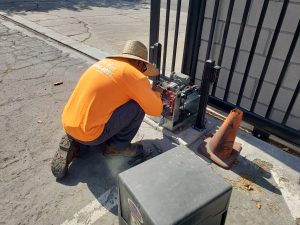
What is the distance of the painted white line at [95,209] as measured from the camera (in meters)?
2.36

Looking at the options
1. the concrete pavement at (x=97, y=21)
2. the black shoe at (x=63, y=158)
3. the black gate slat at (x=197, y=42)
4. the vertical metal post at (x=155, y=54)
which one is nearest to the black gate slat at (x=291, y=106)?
the black gate slat at (x=197, y=42)

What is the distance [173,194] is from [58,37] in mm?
6497

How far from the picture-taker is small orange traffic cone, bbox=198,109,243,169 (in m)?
2.91

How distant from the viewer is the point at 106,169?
289 centimetres

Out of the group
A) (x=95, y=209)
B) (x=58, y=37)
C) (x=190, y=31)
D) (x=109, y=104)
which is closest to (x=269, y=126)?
(x=190, y=31)

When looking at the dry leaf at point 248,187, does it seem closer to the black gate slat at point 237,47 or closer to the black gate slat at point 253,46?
the black gate slat at point 253,46

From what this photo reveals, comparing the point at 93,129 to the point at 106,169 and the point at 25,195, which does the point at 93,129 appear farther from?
the point at 25,195

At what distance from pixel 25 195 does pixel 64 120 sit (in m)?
0.81

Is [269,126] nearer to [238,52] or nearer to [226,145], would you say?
[226,145]

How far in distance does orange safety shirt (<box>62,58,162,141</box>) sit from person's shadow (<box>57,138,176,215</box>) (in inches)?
16.0

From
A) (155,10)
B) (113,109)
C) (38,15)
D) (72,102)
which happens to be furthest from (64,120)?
(38,15)

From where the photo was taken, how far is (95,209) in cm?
246

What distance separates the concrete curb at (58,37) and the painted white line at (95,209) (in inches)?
149

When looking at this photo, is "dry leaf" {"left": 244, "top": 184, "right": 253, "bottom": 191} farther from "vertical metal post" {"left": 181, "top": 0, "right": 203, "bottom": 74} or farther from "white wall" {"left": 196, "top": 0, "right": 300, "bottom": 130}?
"vertical metal post" {"left": 181, "top": 0, "right": 203, "bottom": 74}
